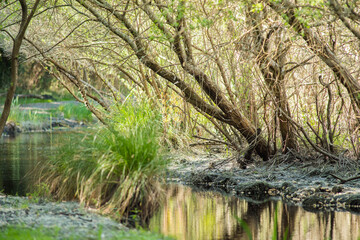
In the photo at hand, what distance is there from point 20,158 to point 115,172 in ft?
22.1

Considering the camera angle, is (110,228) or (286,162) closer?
(110,228)

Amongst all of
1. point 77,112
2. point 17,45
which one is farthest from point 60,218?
point 77,112

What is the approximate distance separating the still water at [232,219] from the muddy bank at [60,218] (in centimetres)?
68

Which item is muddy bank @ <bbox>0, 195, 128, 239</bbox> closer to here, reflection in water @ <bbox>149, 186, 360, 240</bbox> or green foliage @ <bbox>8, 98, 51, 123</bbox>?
reflection in water @ <bbox>149, 186, 360, 240</bbox>

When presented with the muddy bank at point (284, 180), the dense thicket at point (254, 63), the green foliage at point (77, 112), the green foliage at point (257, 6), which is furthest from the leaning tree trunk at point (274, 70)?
the green foliage at point (77, 112)

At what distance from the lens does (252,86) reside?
351 inches

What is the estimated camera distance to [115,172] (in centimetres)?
Result: 626

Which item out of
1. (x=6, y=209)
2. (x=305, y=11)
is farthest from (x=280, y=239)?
(x=6, y=209)

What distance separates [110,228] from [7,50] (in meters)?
8.04

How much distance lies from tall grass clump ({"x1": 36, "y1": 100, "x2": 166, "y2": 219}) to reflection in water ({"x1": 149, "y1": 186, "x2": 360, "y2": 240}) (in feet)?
1.26

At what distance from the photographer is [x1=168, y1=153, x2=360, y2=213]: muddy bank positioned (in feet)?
22.8

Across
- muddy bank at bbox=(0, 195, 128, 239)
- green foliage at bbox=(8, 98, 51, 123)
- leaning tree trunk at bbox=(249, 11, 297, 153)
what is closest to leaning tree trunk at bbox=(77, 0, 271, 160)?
leaning tree trunk at bbox=(249, 11, 297, 153)

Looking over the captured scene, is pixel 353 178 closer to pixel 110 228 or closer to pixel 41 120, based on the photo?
pixel 110 228

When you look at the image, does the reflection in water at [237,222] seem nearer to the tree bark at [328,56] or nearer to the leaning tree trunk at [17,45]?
the tree bark at [328,56]
